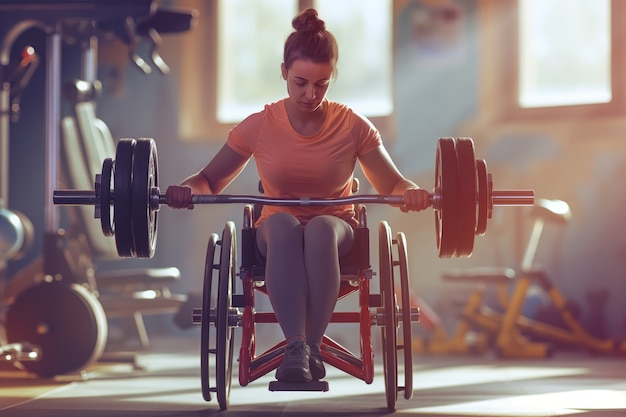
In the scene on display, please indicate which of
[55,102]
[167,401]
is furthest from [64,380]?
[55,102]

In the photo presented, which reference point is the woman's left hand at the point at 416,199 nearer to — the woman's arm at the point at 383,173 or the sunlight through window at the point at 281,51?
the woman's arm at the point at 383,173

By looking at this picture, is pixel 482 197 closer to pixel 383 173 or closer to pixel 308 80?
pixel 383 173

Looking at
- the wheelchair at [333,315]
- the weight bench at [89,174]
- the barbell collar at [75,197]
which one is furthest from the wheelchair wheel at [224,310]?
the weight bench at [89,174]

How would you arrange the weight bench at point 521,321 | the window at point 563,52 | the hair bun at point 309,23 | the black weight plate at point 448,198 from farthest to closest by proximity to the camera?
the window at point 563,52 < the weight bench at point 521,321 < the hair bun at point 309,23 < the black weight plate at point 448,198

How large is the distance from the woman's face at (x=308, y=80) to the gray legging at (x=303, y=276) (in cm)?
32

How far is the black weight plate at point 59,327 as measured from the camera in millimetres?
3541

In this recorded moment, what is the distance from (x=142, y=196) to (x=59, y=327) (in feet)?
4.40

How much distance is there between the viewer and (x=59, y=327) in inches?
140

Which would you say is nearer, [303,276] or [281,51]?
[303,276]

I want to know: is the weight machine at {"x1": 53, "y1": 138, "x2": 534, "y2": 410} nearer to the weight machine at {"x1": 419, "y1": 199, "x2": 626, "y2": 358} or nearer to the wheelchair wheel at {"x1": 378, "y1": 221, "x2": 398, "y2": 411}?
the wheelchair wheel at {"x1": 378, "y1": 221, "x2": 398, "y2": 411}

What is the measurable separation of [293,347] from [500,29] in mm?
3632

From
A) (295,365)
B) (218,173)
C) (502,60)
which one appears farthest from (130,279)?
(502,60)

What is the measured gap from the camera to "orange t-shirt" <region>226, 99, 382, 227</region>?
261 centimetres

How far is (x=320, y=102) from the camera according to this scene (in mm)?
2566
